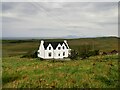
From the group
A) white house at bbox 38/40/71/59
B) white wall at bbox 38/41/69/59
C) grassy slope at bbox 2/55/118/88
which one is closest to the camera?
grassy slope at bbox 2/55/118/88

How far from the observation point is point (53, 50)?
70.4 meters

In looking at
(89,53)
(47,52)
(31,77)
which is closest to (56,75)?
(31,77)

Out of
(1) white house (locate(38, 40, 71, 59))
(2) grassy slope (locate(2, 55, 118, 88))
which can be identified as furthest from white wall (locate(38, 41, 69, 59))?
(2) grassy slope (locate(2, 55, 118, 88))

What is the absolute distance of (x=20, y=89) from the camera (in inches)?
853

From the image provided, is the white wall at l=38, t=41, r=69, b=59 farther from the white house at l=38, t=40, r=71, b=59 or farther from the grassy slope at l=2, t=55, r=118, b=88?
the grassy slope at l=2, t=55, r=118, b=88

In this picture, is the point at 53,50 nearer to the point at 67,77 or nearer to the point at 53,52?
the point at 53,52

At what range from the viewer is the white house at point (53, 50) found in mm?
68625

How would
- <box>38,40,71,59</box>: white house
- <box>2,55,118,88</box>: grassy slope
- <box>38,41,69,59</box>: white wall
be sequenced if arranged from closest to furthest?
<box>2,55,118,88</box>: grassy slope → <box>38,41,69,59</box>: white wall → <box>38,40,71,59</box>: white house

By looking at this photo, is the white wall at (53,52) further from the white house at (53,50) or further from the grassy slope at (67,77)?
the grassy slope at (67,77)

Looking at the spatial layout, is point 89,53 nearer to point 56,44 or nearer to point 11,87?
point 56,44

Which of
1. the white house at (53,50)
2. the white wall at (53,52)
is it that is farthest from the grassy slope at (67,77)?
the white house at (53,50)

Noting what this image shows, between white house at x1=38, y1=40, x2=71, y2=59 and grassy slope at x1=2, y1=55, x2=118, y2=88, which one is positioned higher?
white house at x1=38, y1=40, x2=71, y2=59

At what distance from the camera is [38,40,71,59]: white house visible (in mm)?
68625

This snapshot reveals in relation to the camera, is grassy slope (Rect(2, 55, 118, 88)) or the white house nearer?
grassy slope (Rect(2, 55, 118, 88))
